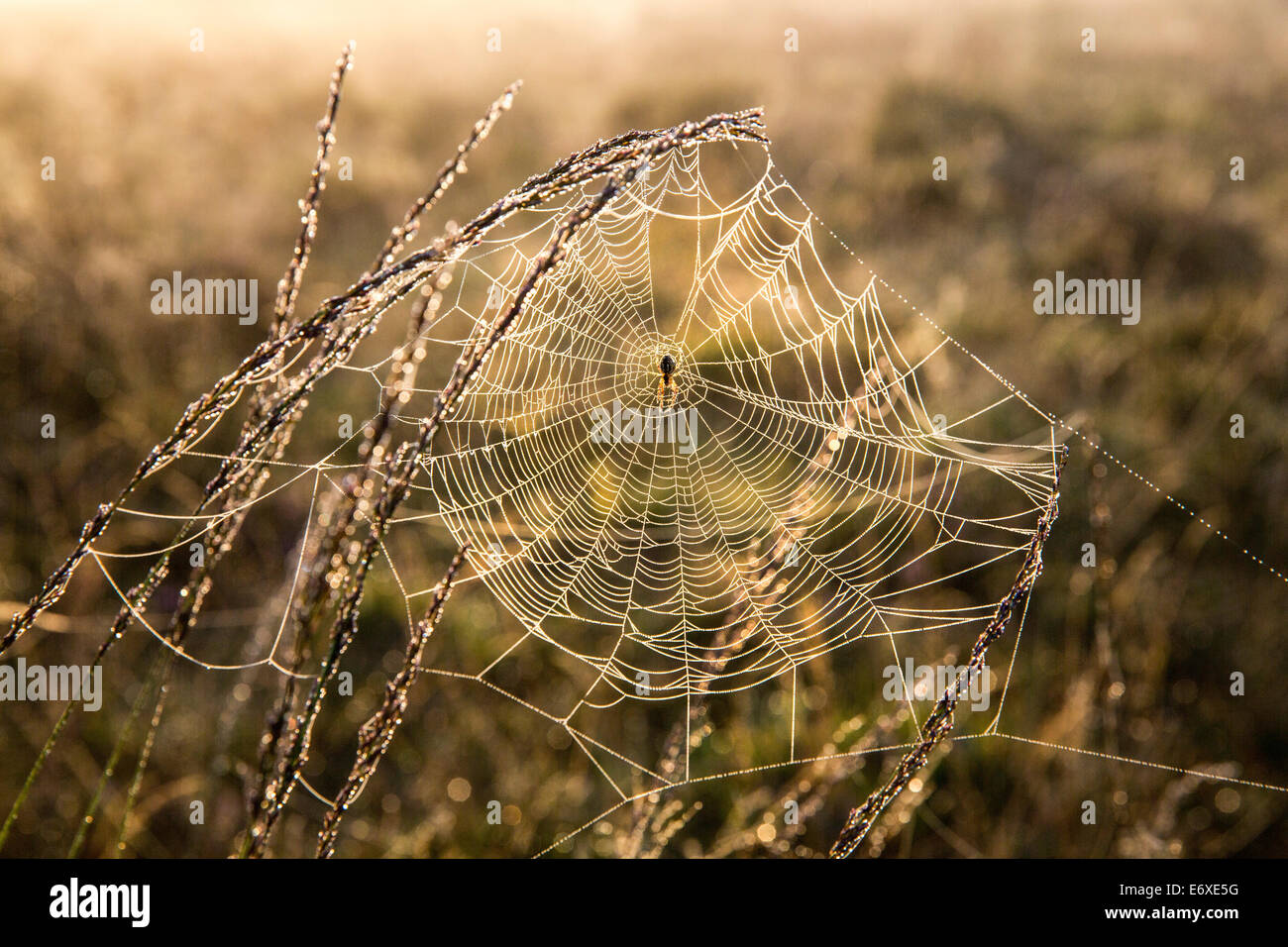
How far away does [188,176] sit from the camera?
780 cm

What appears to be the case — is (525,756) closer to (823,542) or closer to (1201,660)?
(823,542)

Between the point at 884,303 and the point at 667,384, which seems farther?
the point at 884,303

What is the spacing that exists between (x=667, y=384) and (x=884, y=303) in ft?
8.71

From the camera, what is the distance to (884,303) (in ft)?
19.7

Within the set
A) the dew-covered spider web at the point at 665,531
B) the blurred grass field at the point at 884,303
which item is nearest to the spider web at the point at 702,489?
the dew-covered spider web at the point at 665,531

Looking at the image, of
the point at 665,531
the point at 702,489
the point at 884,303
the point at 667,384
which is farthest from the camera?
the point at 884,303

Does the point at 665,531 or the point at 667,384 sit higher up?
the point at 667,384

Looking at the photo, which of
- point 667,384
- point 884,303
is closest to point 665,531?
point 667,384

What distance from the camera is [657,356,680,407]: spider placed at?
3954mm

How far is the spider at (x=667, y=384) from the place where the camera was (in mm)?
3954

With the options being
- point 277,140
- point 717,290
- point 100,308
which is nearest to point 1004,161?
point 717,290

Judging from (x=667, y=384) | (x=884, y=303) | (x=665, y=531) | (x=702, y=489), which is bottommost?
(x=665, y=531)

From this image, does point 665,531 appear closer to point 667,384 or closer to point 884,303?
point 667,384

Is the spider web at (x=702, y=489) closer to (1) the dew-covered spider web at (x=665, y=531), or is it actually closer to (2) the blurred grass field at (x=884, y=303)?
(1) the dew-covered spider web at (x=665, y=531)
